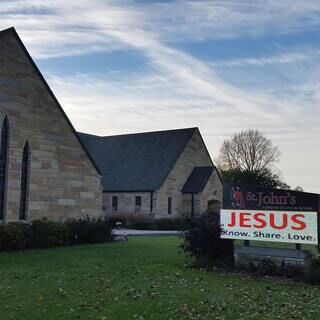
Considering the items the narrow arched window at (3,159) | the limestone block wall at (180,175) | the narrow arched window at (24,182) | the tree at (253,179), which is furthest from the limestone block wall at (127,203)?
the narrow arched window at (3,159)

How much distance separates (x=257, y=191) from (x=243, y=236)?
1.45 m

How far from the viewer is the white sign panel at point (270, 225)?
14.3m

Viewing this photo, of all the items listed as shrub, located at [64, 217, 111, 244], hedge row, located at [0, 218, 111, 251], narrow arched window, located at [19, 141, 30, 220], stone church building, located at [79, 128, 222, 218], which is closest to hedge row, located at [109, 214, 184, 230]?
stone church building, located at [79, 128, 222, 218]

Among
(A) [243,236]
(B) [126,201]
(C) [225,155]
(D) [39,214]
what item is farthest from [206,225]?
(C) [225,155]

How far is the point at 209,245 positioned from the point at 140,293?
5.31m

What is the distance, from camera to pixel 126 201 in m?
48.1

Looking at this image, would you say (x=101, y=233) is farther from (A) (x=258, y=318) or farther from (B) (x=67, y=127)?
(A) (x=258, y=318)

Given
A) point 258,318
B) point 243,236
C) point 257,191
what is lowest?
point 258,318

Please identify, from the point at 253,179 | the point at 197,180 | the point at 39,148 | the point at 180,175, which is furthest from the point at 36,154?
the point at 253,179

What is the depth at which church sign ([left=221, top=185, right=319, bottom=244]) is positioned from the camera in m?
14.4

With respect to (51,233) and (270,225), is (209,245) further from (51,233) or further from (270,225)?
(51,233)

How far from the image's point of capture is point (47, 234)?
2236 centimetres

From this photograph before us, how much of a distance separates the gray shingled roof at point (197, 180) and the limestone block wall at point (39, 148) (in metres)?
22.0

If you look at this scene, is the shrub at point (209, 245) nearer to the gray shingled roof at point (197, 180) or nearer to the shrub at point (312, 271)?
the shrub at point (312, 271)
